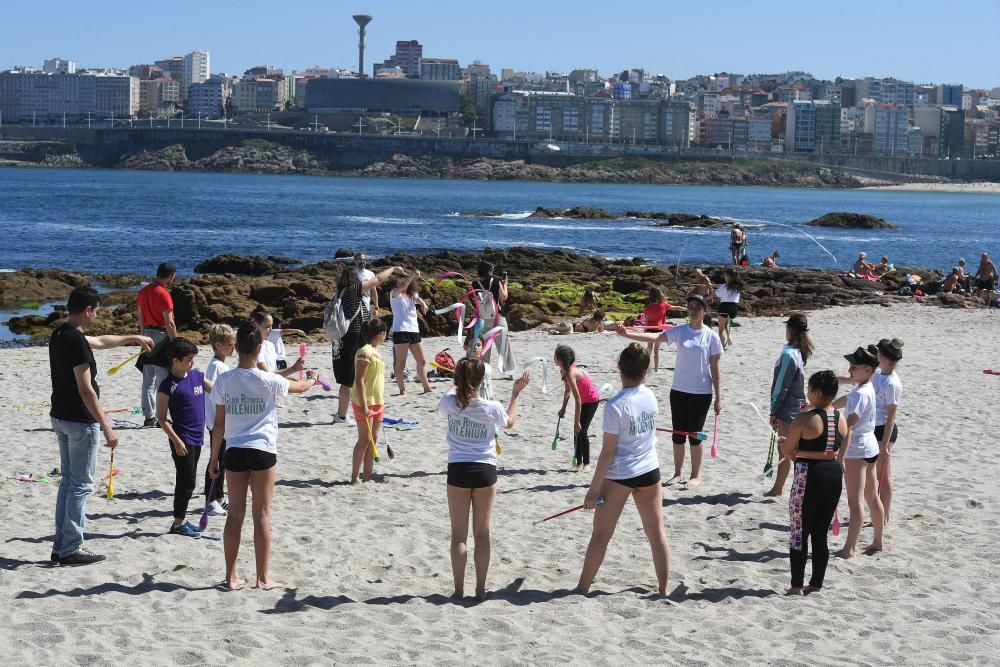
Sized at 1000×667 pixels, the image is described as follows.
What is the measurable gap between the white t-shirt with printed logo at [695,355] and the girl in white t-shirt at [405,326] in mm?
4225

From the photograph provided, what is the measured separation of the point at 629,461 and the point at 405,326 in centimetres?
659

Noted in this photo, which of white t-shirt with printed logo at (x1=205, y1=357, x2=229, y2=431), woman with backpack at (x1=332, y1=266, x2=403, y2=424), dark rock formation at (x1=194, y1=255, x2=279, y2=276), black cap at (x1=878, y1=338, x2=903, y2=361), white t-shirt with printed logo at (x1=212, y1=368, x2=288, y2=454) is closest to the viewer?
white t-shirt with printed logo at (x1=212, y1=368, x2=288, y2=454)

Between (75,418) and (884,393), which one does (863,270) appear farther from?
(75,418)

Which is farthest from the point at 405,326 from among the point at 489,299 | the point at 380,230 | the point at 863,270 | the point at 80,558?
the point at 380,230

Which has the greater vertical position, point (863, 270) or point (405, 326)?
point (863, 270)

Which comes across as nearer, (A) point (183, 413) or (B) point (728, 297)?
(A) point (183, 413)

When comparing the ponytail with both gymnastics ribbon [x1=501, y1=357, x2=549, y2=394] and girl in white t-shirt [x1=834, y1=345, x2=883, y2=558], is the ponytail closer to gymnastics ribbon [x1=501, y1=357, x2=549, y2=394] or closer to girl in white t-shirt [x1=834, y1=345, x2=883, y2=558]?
gymnastics ribbon [x1=501, y1=357, x2=549, y2=394]

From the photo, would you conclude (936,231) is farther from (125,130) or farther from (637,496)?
(125,130)

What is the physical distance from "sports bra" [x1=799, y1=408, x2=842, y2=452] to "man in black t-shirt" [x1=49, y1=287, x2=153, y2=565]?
3.89m

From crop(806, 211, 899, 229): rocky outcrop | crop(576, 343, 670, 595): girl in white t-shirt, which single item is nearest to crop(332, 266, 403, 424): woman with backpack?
crop(576, 343, 670, 595): girl in white t-shirt

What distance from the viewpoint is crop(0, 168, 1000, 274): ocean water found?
45.8 metres

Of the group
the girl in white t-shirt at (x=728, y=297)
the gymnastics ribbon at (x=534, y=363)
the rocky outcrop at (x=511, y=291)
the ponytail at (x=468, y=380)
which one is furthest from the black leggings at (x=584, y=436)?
the rocky outcrop at (x=511, y=291)

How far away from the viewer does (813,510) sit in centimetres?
669

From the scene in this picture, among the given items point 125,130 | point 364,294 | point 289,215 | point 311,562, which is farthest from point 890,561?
point 125,130
